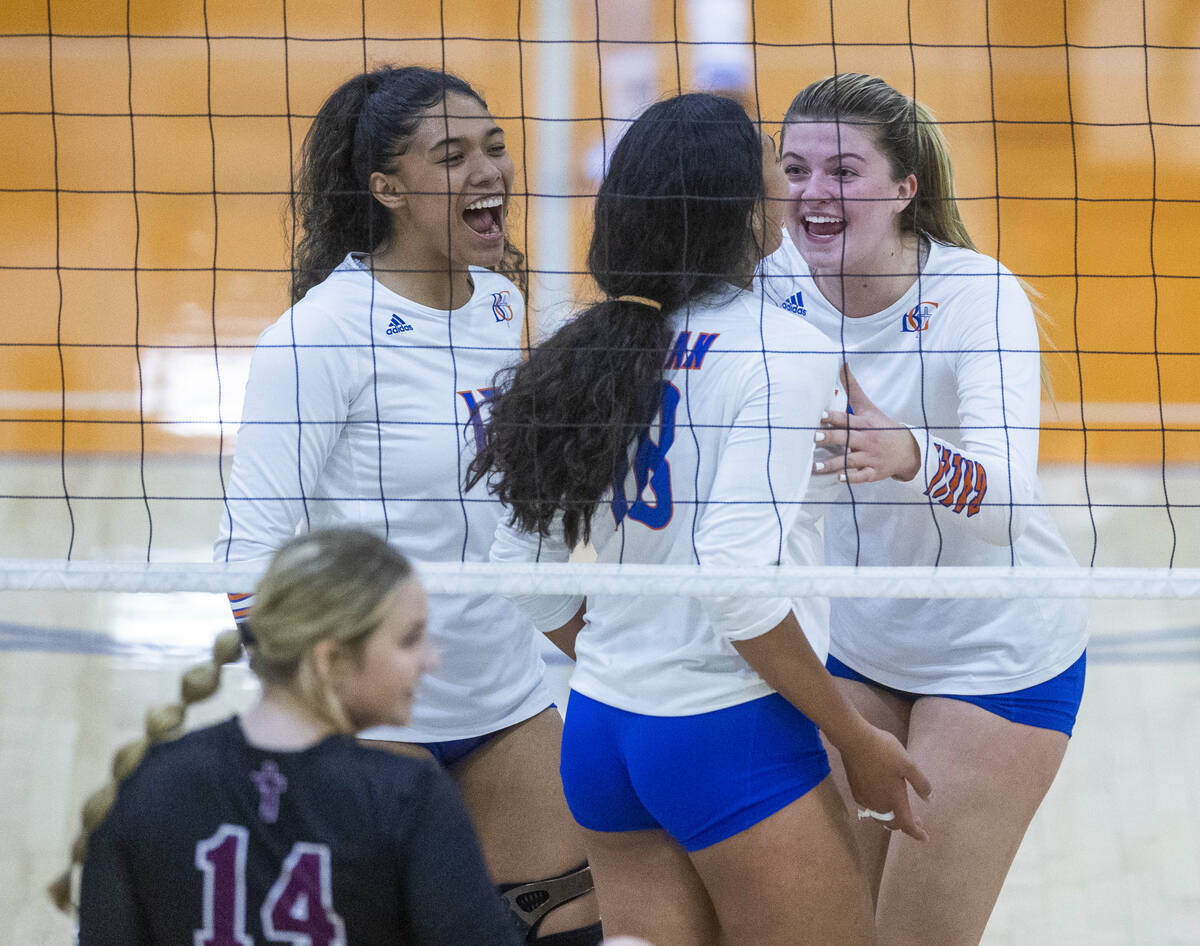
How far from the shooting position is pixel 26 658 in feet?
12.7

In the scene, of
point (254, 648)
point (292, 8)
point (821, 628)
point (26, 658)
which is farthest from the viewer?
point (292, 8)

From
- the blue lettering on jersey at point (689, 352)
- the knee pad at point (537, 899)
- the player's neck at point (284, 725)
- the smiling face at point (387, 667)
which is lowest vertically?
the knee pad at point (537, 899)

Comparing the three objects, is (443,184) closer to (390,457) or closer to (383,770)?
(390,457)

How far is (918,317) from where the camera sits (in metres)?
2.10

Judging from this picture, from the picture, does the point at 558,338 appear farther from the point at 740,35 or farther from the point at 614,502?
the point at 740,35

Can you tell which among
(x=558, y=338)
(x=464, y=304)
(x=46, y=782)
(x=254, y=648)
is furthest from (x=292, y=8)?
(x=254, y=648)

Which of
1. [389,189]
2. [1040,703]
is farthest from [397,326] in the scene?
[1040,703]

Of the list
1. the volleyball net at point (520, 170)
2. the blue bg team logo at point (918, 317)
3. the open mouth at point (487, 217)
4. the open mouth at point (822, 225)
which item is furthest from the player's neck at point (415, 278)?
the volleyball net at point (520, 170)

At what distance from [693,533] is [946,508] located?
436 mm

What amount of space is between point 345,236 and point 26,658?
2.23 metres

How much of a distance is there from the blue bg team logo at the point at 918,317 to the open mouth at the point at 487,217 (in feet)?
2.35

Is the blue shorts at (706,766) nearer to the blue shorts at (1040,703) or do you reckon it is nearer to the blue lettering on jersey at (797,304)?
the blue shorts at (1040,703)

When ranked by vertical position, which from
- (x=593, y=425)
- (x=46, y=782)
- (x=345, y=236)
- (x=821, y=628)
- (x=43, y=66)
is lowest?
(x=46, y=782)

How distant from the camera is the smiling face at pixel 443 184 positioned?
7.17ft
